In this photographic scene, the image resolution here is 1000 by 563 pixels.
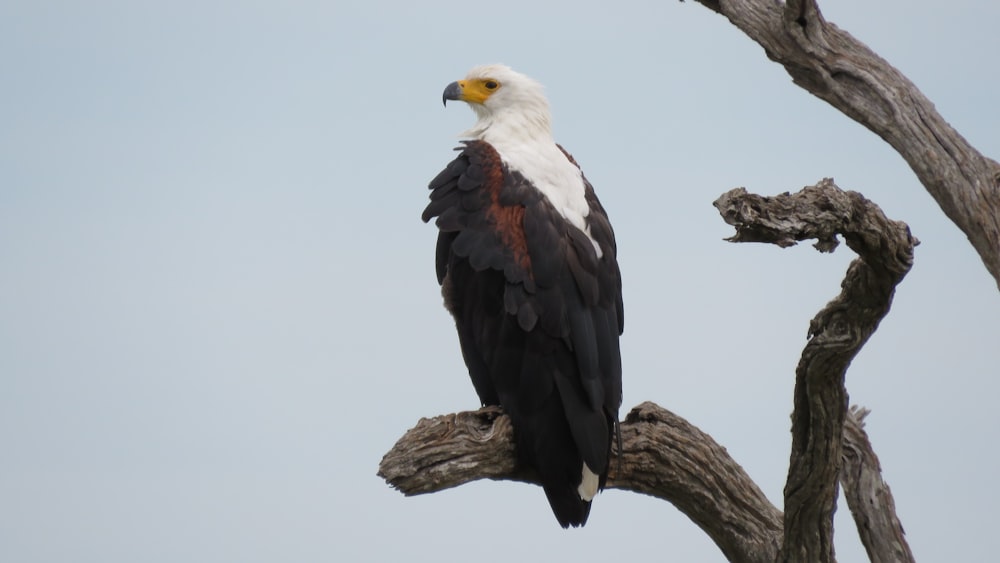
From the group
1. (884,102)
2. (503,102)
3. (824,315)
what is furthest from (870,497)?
(503,102)

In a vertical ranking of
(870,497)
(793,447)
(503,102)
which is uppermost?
(503,102)

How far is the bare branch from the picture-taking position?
19.5 ft

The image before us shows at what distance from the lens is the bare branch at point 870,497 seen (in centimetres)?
596

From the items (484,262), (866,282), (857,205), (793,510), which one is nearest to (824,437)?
(793,510)

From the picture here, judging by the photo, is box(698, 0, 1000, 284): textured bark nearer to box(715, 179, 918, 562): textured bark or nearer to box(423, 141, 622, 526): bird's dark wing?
box(715, 179, 918, 562): textured bark

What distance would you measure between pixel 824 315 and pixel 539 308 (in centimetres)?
125

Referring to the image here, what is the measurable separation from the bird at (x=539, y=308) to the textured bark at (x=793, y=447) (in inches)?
7.6

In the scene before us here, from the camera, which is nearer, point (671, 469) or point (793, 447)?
point (793, 447)

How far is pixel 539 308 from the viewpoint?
5.48 meters

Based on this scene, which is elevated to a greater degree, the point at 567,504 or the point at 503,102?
the point at 503,102

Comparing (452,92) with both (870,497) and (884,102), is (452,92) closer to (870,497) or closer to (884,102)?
(884,102)

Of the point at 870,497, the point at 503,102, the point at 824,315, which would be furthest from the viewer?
the point at 503,102

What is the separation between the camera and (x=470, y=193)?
5.76 meters

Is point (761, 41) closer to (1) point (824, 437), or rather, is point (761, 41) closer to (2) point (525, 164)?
(2) point (525, 164)
